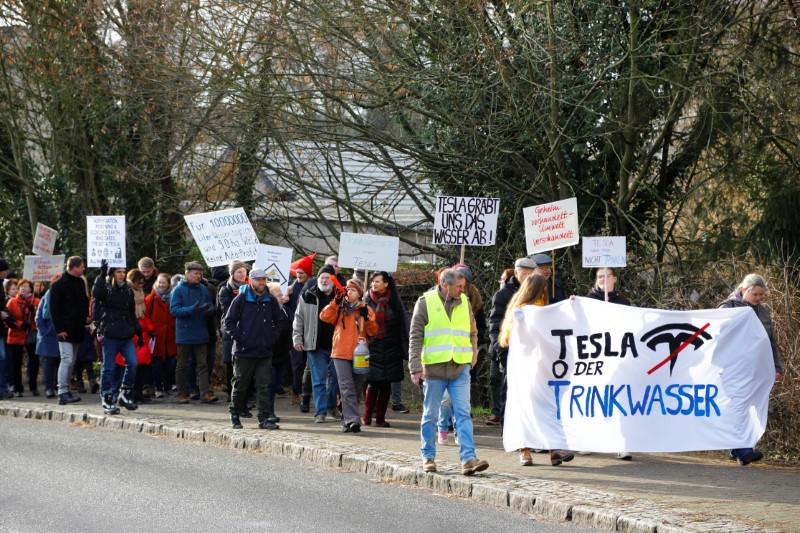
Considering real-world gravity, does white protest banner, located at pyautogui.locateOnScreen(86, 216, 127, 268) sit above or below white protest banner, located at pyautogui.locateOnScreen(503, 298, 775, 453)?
above

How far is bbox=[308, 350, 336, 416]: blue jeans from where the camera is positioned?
14945mm

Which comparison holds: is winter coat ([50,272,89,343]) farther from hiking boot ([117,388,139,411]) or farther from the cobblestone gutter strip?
the cobblestone gutter strip

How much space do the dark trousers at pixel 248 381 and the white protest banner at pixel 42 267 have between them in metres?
6.79

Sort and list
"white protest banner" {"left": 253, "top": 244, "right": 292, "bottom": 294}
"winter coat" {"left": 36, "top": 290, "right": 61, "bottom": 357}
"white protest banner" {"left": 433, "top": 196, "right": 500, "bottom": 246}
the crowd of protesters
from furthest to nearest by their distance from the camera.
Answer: "winter coat" {"left": 36, "top": 290, "right": 61, "bottom": 357}, "white protest banner" {"left": 253, "top": 244, "right": 292, "bottom": 294}, "white protest banner" {"left": 433, "top": 196, "right": 500, "bottom": 246}, the crowd of protesters

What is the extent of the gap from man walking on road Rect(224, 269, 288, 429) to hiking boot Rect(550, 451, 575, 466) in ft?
12.8

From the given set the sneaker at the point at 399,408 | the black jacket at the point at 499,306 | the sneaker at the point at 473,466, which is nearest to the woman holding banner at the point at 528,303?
the sneaker at the point at 473,466

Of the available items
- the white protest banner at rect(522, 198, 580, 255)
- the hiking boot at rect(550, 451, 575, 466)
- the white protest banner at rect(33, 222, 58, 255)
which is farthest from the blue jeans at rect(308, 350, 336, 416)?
the white protest banner at rect(33, 222, 58, 255)

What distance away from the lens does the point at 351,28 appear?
16984mm

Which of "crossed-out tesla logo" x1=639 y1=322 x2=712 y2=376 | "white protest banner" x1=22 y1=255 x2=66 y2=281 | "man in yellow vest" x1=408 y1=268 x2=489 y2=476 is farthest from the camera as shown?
"white protest banner" x1=22 y1=255 x2=66 y2=281

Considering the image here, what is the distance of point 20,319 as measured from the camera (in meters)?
18.9

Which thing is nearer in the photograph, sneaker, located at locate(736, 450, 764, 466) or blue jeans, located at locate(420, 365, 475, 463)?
blue jeans, located at locate(420, 365, 475, 463)

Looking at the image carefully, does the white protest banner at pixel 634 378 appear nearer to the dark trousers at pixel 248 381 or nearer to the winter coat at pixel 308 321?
the winter coat at pixel 308 321

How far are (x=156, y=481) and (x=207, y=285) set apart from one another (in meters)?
7.14

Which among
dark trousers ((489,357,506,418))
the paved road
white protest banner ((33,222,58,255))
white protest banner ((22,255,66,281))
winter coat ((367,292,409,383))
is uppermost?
white protest banner ((33,222,58,255))
